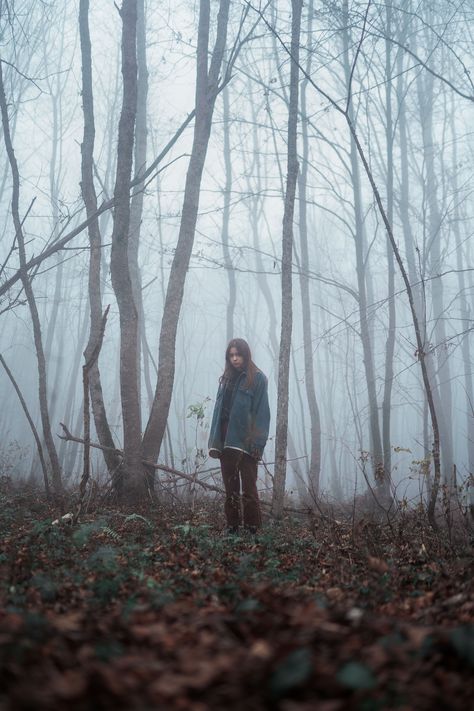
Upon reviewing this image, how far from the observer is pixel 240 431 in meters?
5.40

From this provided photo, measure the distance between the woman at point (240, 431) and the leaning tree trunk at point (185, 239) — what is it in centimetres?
158

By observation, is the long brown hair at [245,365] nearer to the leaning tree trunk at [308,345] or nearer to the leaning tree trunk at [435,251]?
the leaning tree trunk at [308,345]

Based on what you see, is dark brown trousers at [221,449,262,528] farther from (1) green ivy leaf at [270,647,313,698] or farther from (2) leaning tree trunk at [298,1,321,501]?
(2) leaning tree trunk at [298,1,321,501]

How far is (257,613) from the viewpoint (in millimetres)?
1775

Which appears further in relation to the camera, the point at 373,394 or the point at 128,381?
the point at 373,394

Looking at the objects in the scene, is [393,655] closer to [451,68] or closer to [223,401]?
[223,401]

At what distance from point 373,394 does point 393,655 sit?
10.2m

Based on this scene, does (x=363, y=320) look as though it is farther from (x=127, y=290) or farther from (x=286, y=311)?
(x=127, y=290)

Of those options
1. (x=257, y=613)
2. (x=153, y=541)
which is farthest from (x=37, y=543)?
(x=257, y=613)

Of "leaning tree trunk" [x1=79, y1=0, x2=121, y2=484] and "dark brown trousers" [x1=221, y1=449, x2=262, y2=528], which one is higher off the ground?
"leaning tree trunk" [x1=79, y1=0, x2=121, y2=484]

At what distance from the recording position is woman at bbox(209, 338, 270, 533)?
5312mm

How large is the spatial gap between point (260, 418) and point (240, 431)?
279 millimetres

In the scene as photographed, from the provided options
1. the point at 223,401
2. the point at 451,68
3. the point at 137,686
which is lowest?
the point at 137,686

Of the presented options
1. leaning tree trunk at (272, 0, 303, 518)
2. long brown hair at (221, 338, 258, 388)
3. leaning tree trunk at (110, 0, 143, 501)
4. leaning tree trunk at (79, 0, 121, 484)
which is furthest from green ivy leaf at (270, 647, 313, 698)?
leaning tree trunk at (79, 0, 121, 484)
